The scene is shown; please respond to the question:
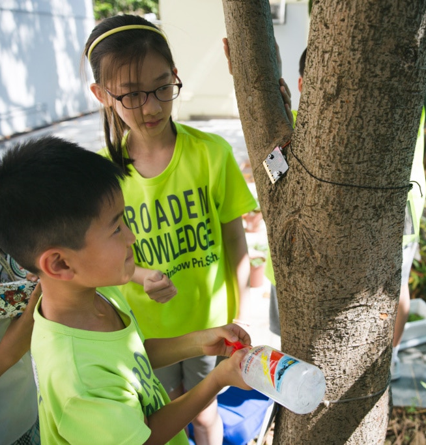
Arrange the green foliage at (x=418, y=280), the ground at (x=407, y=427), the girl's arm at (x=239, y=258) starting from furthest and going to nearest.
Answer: the green foliage at (x=418, y=280)
the ground at (x=407, y=427)
the girl's arm at (x=239, y=258)

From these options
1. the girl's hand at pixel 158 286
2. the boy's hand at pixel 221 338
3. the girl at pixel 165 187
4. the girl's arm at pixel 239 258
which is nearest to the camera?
the boy's hand at pixel 221 338

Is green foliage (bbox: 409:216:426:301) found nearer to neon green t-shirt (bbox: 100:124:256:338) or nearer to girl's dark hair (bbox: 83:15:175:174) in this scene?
neon green t-shirt (bbox: 100:124:256:338)

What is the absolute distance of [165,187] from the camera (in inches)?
67.9

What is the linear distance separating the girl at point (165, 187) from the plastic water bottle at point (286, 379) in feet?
1.72

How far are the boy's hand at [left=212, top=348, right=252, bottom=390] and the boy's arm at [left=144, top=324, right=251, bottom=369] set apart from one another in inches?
3.3

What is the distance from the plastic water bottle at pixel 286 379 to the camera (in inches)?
41.1

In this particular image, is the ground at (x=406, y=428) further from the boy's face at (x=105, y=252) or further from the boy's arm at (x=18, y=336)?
the boy's face at (x=105, y=252)

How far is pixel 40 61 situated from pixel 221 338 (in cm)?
1131

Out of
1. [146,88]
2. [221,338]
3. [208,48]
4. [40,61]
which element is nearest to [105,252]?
[221,338]

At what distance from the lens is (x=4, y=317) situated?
1429mm

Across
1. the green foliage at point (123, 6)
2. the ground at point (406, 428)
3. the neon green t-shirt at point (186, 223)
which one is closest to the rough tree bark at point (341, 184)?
the neon green t-shirt at point (186, 223)

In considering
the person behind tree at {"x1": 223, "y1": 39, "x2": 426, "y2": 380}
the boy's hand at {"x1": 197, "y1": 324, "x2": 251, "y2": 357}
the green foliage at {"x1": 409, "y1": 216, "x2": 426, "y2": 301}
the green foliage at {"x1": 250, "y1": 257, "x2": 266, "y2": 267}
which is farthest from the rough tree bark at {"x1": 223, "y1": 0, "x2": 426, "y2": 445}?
the green foliage at {"x1": 250, "y1": 257, "x2": 266, "y2": 267}

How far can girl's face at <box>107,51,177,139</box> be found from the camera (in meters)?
1.60

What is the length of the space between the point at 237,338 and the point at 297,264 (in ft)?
0.93
